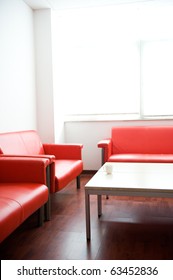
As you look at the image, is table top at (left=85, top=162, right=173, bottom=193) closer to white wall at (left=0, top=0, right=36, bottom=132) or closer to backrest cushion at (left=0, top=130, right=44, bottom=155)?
backrest cushion at (left=0, top=130, right=44, bottom=155)

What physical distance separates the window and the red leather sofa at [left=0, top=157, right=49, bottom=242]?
1985 millimetres

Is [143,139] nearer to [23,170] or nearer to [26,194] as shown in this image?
[23,170]

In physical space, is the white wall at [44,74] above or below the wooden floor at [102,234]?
above

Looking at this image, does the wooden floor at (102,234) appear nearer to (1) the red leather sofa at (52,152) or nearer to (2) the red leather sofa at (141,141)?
(1) the red leather sofa at (52,152)

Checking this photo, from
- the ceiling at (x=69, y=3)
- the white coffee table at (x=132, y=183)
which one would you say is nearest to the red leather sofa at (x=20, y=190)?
the white coffee table at (x=132, y=183)

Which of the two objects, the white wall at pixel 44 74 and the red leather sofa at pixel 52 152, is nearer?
the red leather sofa at pixel 52 152

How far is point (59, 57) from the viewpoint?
14.1 feet

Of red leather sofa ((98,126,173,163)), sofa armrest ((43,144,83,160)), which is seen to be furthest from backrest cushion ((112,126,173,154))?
sofa armrest ((43,144,83,160))

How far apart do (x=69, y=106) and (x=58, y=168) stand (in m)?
1.91

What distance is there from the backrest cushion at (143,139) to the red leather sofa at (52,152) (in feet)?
2.62

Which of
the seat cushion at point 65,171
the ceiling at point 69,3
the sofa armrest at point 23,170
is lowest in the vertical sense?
the seat cushion at point 65,171

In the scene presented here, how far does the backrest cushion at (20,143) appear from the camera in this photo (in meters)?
2.71
